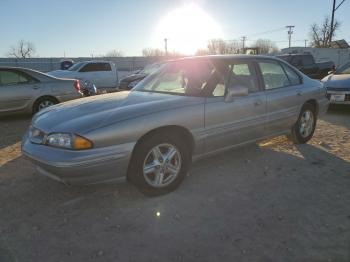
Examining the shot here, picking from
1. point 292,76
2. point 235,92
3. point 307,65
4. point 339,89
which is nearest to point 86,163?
point 235,92

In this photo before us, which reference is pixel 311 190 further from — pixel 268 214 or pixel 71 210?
pixel 71 210

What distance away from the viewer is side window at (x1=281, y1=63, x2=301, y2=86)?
5.69m

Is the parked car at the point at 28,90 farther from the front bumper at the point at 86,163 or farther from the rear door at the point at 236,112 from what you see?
the rear door at the point at 236,112

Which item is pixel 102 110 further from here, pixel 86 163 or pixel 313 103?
pixel 313 103

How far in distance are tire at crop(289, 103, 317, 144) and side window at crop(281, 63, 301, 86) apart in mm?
427

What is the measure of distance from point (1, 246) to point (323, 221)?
112 inches

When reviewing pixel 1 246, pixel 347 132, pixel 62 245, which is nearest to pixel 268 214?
pixel 62 245

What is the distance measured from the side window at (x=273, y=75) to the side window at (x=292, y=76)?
0.33 feet

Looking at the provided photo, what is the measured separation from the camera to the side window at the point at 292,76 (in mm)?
5691

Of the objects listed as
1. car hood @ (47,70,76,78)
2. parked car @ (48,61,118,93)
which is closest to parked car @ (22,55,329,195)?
car hood @ (47,70,76,78)

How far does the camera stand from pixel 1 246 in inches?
121

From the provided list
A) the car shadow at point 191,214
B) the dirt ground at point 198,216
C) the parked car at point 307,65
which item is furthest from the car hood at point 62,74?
the car shadow at point 191,214

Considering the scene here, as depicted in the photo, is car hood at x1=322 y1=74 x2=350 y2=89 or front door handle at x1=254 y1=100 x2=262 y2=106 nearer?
front door handle at x1=254 y1=100 x2=262 y2=106

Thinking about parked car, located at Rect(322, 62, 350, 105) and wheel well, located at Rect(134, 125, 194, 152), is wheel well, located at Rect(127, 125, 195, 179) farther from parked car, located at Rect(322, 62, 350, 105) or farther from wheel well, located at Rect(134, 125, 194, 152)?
parked car, located at Rect(322, 62, 350, 105)
